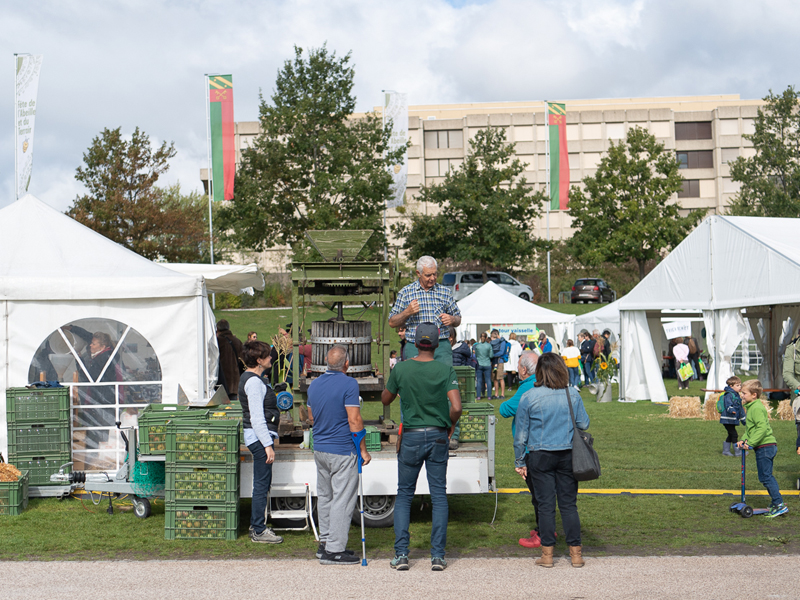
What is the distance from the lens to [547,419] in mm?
6582

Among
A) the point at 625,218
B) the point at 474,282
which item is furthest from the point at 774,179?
the point at 474,282

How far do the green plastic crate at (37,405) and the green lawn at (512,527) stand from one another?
93cm

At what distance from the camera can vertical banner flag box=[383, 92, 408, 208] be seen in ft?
133

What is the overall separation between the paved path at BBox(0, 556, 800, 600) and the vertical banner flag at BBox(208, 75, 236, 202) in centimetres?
3110

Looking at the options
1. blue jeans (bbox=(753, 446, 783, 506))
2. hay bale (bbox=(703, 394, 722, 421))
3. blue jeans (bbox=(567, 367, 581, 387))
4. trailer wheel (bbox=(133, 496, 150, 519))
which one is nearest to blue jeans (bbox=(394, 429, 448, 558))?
trailer wheel (bbox=(133, 496, 150, 519))

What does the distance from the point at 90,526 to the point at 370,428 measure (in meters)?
2.83

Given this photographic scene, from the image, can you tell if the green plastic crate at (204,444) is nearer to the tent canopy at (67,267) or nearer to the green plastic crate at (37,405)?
the green plastic crate at (37,405)

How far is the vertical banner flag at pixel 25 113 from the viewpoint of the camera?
99.5 ft

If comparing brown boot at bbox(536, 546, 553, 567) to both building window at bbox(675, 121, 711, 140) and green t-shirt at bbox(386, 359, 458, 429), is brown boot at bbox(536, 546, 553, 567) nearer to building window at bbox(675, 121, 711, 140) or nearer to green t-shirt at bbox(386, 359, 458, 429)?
green t-shirt at bbox(386, 359, 458, 429)

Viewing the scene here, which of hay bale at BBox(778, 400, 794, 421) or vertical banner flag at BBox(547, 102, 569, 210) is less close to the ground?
vertical banner flag at BBox(547, 102, 569, 210)

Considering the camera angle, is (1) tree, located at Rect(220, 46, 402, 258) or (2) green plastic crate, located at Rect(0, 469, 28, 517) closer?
(2) green plastic crate, located at Rect(0, 469, 28, 517)

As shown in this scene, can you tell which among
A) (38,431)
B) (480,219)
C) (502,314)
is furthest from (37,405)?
(480,219)

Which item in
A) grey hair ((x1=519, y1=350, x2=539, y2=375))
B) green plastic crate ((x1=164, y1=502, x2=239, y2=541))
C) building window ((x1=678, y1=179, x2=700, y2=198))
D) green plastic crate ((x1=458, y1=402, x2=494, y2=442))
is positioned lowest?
green plastic crate ((x1=164, y1=502, x2=239, y2=541))

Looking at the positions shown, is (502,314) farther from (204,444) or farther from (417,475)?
(417,475)
